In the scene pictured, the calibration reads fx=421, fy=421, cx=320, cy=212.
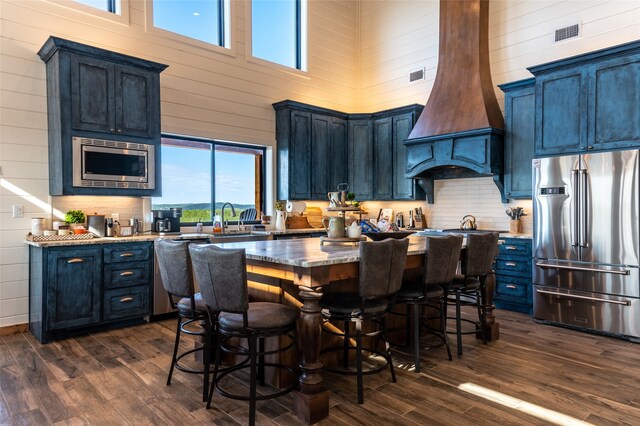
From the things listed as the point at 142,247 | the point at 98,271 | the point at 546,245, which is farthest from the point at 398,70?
the point at 98,271

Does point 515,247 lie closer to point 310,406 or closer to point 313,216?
point 313,216

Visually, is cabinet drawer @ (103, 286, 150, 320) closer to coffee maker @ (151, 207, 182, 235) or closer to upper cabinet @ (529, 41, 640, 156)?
coffee maker @ (151, 207, 182, 235)

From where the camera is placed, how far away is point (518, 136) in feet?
Result: 17.5

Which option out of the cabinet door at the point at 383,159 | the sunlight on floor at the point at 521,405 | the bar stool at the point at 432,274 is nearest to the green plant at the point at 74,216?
the bar stool at the point at 432,274

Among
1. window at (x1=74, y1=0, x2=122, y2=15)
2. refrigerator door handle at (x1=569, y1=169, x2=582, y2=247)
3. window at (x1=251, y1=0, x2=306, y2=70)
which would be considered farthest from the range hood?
window at (x1=74, y1=0, x2=122, y2=15)

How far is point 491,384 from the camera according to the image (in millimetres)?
2967

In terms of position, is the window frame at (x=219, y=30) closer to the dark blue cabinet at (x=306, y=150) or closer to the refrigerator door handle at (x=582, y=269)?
the dark blue cabinet at (x=306, y=150)

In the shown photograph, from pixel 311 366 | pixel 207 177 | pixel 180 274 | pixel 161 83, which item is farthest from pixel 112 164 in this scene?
pixel 311 366

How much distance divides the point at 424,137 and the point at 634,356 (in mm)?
3515

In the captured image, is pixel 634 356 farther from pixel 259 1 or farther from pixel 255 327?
pixel 259 1

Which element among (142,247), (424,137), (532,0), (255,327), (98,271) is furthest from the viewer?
(424,137)

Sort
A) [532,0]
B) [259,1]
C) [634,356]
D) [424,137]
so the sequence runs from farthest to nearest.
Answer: [259,1], [424,137], [532,0], [634,356]

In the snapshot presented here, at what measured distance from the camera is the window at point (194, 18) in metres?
5.54

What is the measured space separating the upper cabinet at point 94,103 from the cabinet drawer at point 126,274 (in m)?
0.82
